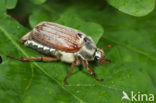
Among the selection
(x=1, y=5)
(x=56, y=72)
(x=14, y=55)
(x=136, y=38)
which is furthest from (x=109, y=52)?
(x=1, y=5)

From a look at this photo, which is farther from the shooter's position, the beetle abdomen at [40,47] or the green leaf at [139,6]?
the beetle abdomen at [40,47]

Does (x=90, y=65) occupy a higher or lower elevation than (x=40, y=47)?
lower

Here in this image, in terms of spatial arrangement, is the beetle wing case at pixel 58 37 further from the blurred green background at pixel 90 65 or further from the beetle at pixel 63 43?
the blurred green background at pixel 90 65

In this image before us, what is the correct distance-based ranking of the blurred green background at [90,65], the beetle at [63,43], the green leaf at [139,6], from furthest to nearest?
1. the beetle at [63,43]
2. the green leaf at [139,6]
3. the blurred green background at [90,65]

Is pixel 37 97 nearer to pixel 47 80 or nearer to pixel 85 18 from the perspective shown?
pixel 47 80

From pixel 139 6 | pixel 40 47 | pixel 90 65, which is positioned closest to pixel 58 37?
pixel 40 47

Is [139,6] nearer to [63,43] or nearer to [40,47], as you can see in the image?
[63,43]

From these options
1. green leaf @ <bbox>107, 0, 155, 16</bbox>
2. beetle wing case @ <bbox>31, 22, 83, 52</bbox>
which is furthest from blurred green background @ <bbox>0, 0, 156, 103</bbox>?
beetle wing case @ <bbox>31, 22, 83, 52</bbox>

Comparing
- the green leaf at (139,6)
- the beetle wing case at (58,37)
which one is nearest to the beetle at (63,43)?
the beetle wing case at (58,37)

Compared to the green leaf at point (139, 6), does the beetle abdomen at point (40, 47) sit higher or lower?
lower

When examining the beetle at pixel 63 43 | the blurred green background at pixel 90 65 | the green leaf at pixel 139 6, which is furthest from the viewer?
the beetle at pixel 63 43
